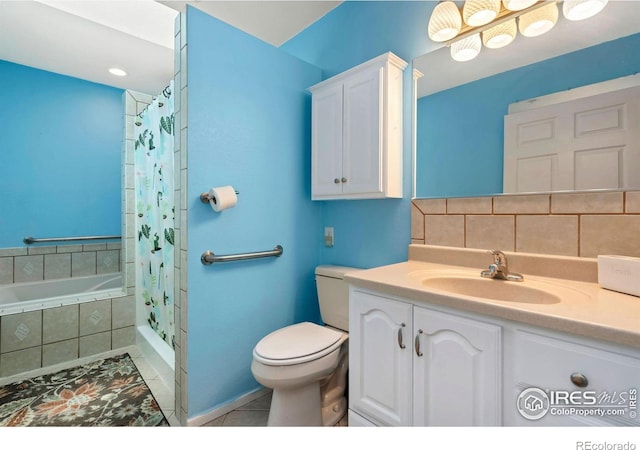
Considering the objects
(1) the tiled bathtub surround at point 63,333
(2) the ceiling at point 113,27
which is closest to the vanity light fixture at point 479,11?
(2) the ceiling at point 113,27

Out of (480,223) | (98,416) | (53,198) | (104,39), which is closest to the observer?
(480,223)

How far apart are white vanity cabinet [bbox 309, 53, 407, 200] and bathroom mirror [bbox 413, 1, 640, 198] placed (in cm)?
15

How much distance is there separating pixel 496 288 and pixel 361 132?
3.32 ft

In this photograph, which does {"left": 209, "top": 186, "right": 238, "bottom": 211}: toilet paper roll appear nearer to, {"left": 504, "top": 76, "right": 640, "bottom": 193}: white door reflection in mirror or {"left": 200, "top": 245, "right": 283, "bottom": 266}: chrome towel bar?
{"left": 200, "top": 245, "right": 283, "bottom": 266}: chrome towel bar

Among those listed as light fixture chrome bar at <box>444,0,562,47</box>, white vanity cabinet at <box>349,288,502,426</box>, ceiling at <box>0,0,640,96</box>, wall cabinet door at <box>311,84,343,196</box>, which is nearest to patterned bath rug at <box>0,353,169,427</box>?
white vanity cabinet at <box>349,288,502,426</box>

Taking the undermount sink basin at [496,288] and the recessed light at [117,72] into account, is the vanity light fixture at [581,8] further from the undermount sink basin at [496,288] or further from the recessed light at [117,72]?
the recessed light at [117,72]

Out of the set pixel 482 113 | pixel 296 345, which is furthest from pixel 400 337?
pixel 482 113

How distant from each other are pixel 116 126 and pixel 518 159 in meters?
3.62

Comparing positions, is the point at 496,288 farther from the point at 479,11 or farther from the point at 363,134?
the point at 479,11

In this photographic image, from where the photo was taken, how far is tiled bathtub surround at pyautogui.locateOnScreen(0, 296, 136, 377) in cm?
197

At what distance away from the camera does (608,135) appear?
41.6 inches

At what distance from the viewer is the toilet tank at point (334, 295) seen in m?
1.70
